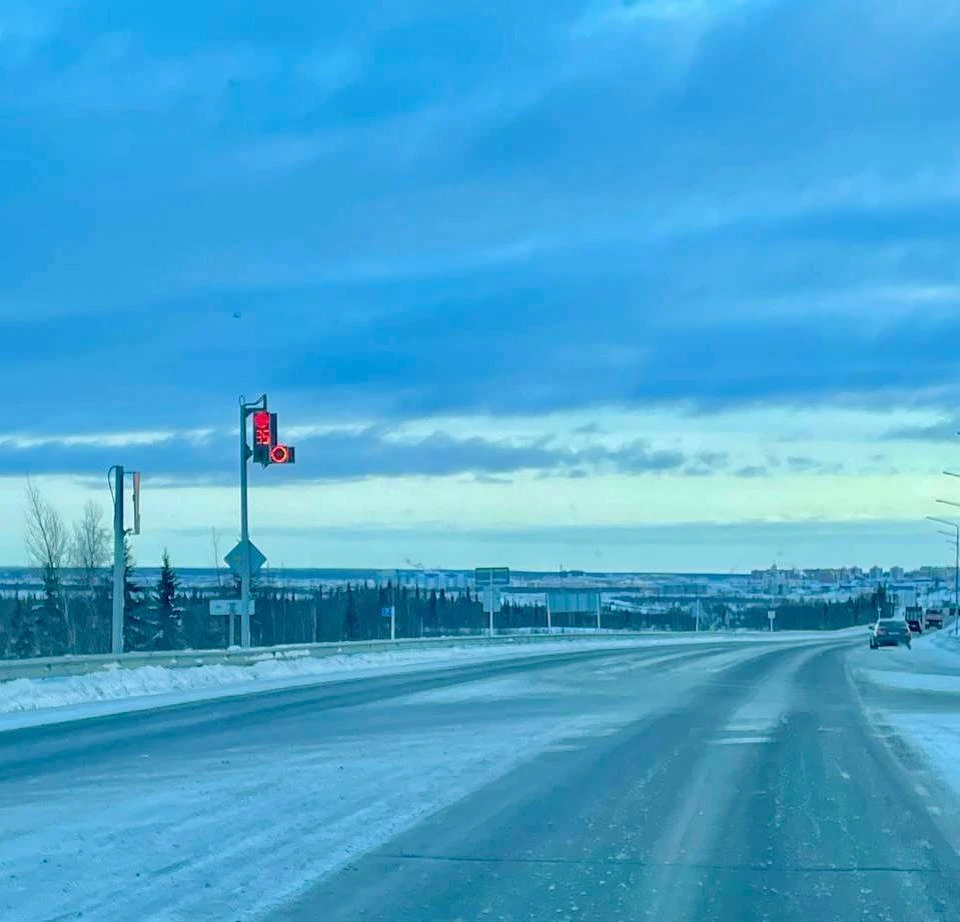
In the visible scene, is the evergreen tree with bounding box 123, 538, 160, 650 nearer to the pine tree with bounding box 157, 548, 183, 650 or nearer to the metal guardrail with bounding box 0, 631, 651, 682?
the pine tree with bounding box 157, 548, 183, 650

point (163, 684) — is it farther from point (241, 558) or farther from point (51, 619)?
point (51, 619)

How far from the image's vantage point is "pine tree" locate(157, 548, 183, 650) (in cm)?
8806

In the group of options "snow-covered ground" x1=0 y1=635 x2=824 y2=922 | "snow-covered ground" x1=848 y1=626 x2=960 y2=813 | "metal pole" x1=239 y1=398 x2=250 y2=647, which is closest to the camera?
"snow-covered ground" x1=0 y1=635 x2=824 y2=922

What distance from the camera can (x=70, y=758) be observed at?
1650cm

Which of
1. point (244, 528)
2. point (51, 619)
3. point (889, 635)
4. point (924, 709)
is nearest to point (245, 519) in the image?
point (244, 528)

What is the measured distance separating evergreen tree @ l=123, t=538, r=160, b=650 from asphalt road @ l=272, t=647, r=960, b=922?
65.9 m

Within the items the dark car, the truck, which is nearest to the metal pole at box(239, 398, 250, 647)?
the dark car

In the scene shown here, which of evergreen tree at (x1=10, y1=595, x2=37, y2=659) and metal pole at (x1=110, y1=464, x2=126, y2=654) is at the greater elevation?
metal pole at (x1=110, y1=464, x2=126, y2=654)

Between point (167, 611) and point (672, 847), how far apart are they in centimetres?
8161

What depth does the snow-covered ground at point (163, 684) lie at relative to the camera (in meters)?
24.8

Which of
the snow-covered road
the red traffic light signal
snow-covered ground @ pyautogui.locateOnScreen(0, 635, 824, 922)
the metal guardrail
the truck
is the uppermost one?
the red traffic light signal

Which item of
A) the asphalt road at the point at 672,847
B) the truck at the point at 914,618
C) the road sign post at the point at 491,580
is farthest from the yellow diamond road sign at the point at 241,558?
the truck at the point at 914,618

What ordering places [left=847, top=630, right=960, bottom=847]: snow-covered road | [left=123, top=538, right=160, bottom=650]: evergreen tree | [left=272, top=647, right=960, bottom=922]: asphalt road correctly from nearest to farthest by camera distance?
[left=272, top=647, right=960, bottom=922]: asphalt road < [left=847, top=630, right=960, bottom=847]: snow-covered road < [left=123, top=538, right=160, bottom=650]: evergreen tree

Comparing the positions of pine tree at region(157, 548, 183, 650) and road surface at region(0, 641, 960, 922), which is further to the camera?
pine tree at region(157, 548, 183, 650)
